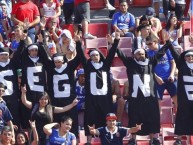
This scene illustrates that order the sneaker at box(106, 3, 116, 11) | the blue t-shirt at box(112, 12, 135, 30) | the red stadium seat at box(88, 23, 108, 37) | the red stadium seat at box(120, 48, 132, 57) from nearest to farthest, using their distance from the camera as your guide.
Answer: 1. the red stadium seat at box(120, 48, 132, 57)
2. the blue t-shirt at box(112, 12, 135, 30)
3. the red stadium seat at box(88, 23, 108, 37)
4. the sneaker at box(106, 3, 116, 11)

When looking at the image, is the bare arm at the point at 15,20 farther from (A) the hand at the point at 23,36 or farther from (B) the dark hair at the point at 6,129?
(B) the dark hair at the point at 6,129

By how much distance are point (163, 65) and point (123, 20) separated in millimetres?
1710

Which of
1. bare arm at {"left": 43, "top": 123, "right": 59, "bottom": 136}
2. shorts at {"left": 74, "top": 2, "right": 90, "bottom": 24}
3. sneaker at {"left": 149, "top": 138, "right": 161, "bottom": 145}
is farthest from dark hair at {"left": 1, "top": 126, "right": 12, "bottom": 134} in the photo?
shorts at {"left": 74, "top": 2, "right": 90, "bottom": 24}

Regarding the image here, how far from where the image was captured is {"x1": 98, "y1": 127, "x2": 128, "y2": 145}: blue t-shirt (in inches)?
593

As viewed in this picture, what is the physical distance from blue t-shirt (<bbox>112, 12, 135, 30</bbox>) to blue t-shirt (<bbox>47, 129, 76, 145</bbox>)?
3.38 metres

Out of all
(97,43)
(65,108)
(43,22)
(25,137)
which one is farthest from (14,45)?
(25,137)

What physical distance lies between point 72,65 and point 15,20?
231 centimetres

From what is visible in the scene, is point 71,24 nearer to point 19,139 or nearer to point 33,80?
point 33,80

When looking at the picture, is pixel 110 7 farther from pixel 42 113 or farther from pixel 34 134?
pixel 34 134

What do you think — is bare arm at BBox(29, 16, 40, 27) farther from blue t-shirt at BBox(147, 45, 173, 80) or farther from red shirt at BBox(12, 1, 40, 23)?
blue t-shirt at BBox(147, 45, 173, 80)

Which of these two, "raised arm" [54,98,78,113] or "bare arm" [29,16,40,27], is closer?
"raised arm" [54,98,78,113]

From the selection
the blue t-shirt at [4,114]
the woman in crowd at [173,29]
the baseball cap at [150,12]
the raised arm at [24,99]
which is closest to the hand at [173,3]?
the baseball cap at [150,12]

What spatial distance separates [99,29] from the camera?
18.4 m

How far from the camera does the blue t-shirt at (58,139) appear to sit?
49.0 feet
